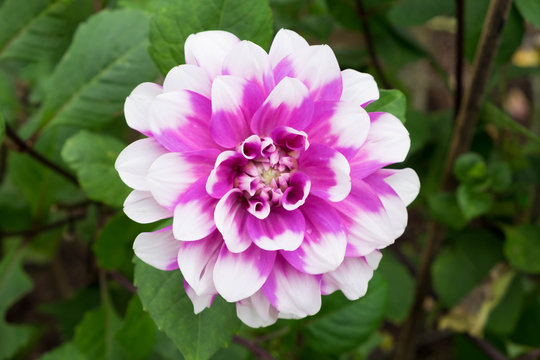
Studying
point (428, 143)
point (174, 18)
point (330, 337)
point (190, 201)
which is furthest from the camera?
point (428, 143)

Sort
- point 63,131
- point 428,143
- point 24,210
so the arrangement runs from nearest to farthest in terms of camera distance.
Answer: point 63,131 < point 24,210 < point 428,143

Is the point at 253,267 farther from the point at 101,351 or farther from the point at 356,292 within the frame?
the point at 101,351

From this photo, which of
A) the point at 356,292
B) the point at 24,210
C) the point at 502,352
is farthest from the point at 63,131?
the point at 502,352

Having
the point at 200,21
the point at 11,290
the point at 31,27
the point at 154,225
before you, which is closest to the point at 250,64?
the point at 200,21

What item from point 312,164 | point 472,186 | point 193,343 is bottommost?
point 472,186

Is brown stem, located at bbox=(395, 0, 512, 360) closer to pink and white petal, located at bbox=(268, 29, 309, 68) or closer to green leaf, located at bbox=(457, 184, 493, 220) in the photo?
green leaf, located at bbox=(457, 184, 493, 220)

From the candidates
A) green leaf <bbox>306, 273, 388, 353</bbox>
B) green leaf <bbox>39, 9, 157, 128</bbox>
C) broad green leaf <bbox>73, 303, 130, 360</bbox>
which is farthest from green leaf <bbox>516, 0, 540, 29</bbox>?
broad green leaf <bbox>73, 303, 130, 360</bbox>

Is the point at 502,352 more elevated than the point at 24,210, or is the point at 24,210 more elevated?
the point at 24,210

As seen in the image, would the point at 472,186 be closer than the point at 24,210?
Yes

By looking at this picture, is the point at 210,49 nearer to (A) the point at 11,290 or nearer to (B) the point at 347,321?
(B) the point at 347,321
